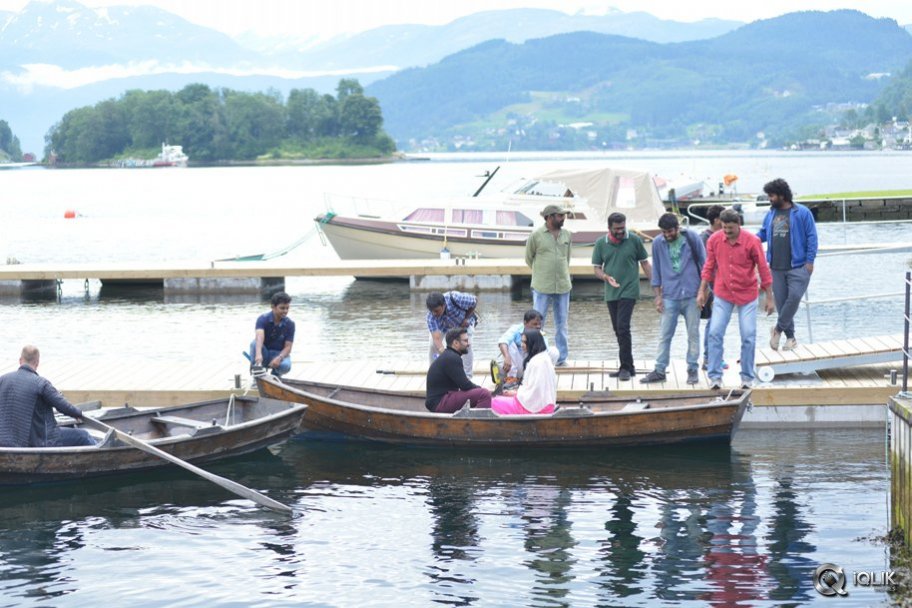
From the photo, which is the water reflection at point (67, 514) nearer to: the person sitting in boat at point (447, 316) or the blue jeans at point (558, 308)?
the person sitting in boat at point (447, 316)

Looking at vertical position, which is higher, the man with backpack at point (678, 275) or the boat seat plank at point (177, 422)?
the man with backpack at point (678, 275)

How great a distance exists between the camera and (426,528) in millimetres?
11766

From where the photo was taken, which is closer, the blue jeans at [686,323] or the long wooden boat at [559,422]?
the long wooden boat at [559,422]

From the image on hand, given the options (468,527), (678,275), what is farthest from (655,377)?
(468,527)

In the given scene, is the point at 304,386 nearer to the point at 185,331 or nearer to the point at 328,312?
the point at 185,331

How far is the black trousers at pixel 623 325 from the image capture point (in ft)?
49.4

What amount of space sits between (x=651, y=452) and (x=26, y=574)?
6.65 metres

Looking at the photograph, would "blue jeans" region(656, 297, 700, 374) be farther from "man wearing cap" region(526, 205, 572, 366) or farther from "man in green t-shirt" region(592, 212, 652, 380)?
"man wearing cap" region(526, 205, 572, 366)

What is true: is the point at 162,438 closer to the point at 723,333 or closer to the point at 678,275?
the point at 678,275

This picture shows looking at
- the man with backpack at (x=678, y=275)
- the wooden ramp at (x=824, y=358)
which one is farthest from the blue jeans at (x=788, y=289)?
the man with backpack at (x=678, y=275)

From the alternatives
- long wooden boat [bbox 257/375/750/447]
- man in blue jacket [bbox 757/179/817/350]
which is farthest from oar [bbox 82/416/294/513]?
man in blue jacket [bbox 757/179/817/350]

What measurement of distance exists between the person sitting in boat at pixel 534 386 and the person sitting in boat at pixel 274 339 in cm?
279

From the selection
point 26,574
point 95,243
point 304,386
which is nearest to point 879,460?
point 304,386

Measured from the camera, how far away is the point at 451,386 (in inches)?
542
